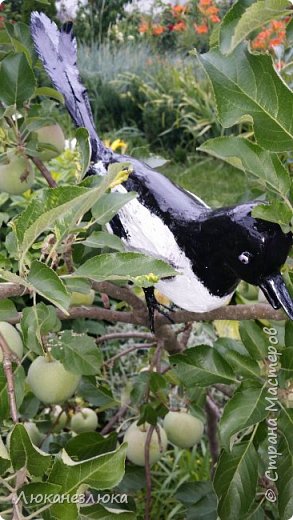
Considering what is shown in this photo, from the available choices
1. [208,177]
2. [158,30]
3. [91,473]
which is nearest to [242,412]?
[91,473]

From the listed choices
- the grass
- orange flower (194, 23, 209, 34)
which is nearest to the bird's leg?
the grass

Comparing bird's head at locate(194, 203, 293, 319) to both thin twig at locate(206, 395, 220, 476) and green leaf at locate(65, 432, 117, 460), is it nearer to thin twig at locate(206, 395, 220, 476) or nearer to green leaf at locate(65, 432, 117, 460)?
green leaf at locate(65, 432, 117, 460)

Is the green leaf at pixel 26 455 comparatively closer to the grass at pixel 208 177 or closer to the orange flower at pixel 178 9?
the grass at pixel 208 177

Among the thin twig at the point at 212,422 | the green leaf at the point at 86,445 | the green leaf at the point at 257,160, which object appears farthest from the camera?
the thin twig at the point at 212,422

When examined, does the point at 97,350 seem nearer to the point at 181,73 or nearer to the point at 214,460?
the point at 214,460

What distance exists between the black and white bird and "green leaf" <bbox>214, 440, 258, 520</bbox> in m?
0.16

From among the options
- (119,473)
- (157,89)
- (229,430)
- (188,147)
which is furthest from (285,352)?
(157,89)

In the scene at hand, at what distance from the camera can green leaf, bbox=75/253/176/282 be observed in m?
0.47

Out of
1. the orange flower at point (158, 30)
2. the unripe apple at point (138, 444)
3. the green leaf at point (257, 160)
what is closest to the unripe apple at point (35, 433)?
the unripe apple at point (138, 444)

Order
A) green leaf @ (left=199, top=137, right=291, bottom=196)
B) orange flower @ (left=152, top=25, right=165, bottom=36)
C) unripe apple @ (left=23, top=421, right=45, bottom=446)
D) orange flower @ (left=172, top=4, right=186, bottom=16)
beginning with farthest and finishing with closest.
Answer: orange flower @ (left=152, top=25, right=165, bottom=36)
orange flower @ (left=172, top=4, right=186, bottom=16)
unripe apple @ (left=23, top=421, right=45, bottom=446)
green leaf @ (left=199, top=137, right=291, bottom=196)

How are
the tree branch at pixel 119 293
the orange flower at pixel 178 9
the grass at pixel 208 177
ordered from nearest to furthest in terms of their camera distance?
1. the tree branch at pixel 119 293
2. the grass at pixel 208 177
3. the orange flower at pixel 178 9

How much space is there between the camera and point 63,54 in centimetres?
65

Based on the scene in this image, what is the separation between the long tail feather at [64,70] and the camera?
0.64 meters

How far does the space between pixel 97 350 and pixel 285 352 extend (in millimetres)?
176
